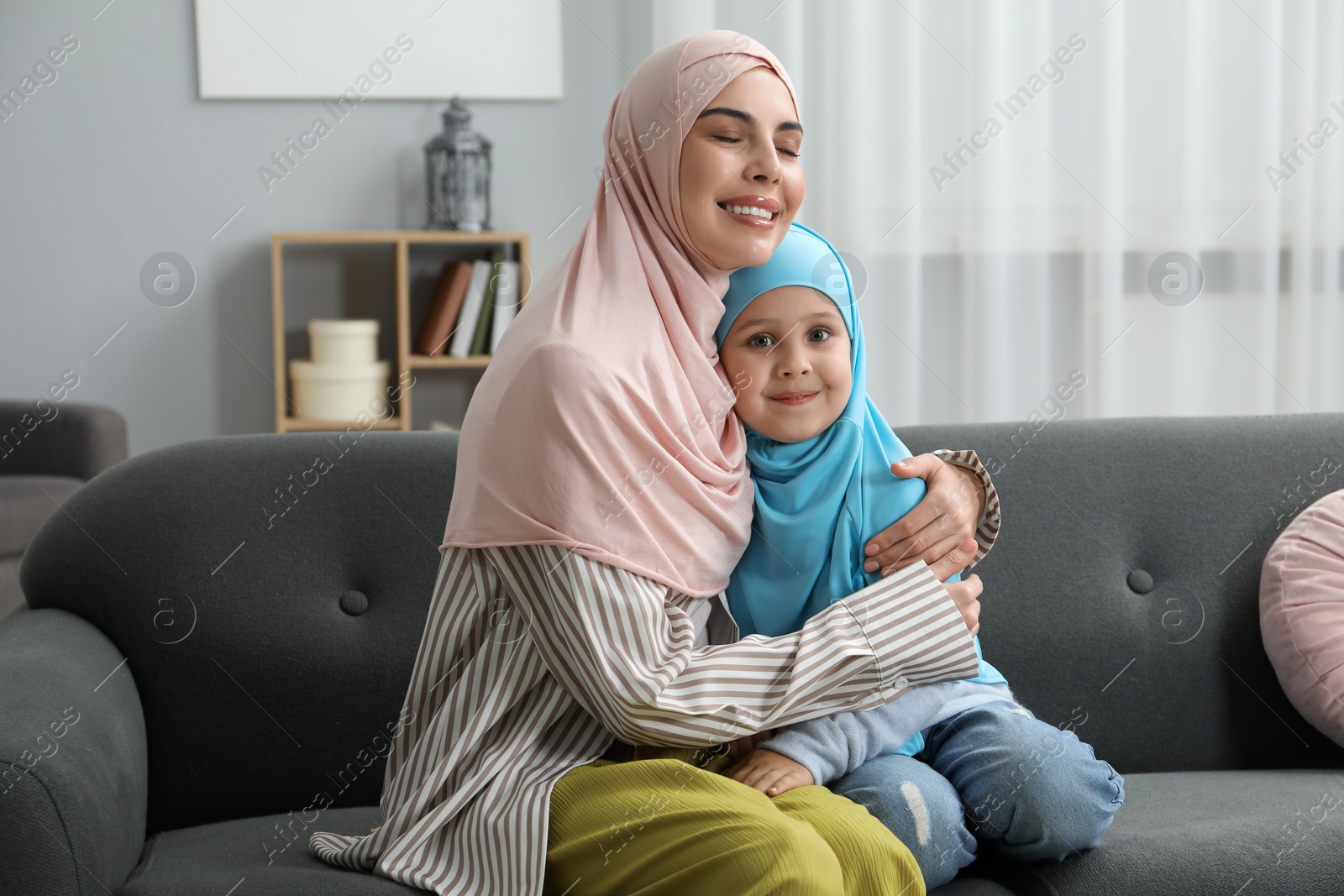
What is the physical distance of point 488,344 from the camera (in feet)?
12.0

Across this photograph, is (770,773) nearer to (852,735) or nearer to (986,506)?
(852,735)

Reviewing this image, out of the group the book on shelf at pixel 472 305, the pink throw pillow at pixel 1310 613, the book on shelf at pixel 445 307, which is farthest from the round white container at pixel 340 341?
the pink throw pillow at pixel 1310 613

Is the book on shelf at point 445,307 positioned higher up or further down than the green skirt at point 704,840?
higher up

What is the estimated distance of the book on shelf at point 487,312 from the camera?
3.60m

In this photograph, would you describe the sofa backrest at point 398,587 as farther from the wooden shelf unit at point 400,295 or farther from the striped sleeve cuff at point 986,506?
the wooden shelf unit at point 400,295

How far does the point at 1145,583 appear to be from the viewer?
1741mm

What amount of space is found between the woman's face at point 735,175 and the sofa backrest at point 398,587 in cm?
58

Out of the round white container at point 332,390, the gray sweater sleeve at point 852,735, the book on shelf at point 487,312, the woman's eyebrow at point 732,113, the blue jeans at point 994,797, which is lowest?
the blue jeans at point 994,797

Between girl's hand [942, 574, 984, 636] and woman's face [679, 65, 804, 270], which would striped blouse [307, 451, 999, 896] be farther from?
woman's face [679, 65, 804, 270]

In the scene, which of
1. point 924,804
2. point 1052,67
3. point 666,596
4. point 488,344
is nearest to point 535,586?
point 666,596

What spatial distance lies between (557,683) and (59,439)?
2530 mm

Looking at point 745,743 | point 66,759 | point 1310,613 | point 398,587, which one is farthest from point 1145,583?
point 66,759

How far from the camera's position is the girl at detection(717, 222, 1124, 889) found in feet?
4.06

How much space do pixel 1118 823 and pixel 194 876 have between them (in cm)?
107
